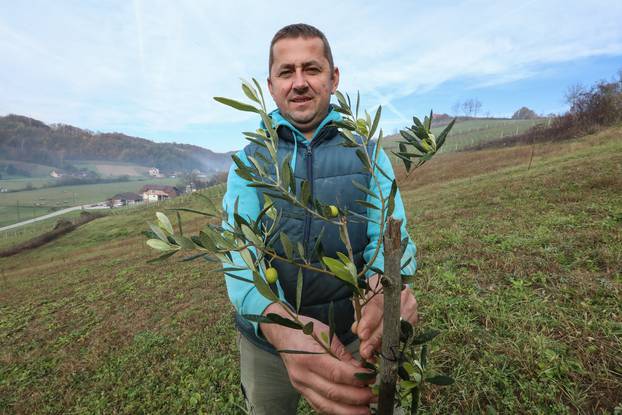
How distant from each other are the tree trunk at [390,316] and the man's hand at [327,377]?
14 cm

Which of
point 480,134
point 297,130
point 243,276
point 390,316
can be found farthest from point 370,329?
point 480,134

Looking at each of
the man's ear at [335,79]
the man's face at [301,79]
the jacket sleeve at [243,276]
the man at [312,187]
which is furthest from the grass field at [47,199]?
the man's ear at [335,79]

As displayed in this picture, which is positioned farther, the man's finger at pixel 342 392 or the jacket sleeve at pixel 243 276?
the jacket sleeve at pixel 243 276

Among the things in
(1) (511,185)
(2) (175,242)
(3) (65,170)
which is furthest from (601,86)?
(3) (65,170)

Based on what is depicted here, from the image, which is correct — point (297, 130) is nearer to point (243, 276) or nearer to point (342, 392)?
point (243, 276)

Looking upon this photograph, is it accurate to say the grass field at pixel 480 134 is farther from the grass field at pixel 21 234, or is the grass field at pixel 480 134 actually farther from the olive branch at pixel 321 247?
the grass field at pixel 21 234

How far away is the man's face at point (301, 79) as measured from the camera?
1.60 m

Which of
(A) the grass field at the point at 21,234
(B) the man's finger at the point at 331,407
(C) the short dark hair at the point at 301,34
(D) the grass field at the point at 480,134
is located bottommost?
(A) the grass field at the point at 21,234

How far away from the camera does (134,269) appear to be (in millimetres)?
12656

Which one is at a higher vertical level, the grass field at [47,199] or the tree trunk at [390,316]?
the tree trunk at [390,316]

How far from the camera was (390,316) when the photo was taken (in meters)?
0.68

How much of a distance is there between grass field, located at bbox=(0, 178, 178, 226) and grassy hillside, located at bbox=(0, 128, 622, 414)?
104560 mm

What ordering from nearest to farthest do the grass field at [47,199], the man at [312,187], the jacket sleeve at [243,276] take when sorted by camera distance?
the jacket sleeve at [243,276] < the man at [312,187] < the grass field at [47,199]

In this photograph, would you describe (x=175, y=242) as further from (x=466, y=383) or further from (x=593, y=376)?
(x=593, y=376)
